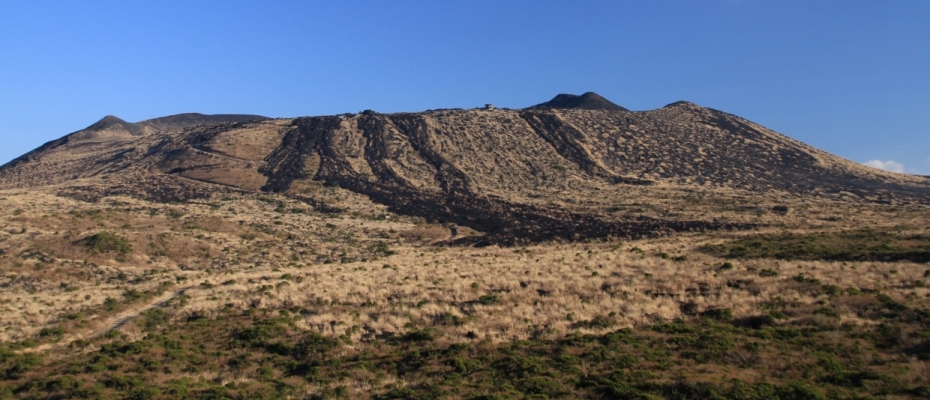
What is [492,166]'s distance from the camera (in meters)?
86.3

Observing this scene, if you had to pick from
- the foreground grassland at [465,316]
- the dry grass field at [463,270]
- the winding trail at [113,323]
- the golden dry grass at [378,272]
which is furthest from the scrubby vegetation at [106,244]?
the winding trail at [113,323]

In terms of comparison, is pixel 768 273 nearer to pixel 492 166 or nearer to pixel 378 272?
pixel 378 272

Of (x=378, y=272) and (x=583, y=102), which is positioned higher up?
(x=583, y=102)

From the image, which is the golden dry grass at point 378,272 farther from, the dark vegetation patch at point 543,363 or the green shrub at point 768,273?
the dark vegetation patch at point 543,363

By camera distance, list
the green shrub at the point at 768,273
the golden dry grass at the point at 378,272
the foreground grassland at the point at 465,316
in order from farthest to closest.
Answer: the green shrub at the point at 768,273
the golden dry grass at the point at 378,272
the foreground grassland at the point at 465,316

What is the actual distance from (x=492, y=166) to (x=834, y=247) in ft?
167

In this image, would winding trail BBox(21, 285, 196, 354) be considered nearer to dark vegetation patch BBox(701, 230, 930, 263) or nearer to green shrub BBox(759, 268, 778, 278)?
green shrub BBox(759, 268, 778, 278)

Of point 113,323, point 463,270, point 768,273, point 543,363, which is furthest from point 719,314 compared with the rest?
point 113,323

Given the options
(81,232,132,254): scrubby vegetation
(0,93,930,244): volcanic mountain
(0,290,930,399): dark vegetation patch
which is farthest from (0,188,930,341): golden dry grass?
(0,93,930,244): volcanic mountain

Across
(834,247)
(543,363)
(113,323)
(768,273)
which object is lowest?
(113,323)

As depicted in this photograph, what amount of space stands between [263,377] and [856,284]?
24530 millimetres

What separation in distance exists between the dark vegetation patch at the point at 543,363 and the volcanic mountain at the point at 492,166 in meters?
31.6

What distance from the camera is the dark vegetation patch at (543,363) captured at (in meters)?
16.1

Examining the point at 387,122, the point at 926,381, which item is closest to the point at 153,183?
the point at 387,122
